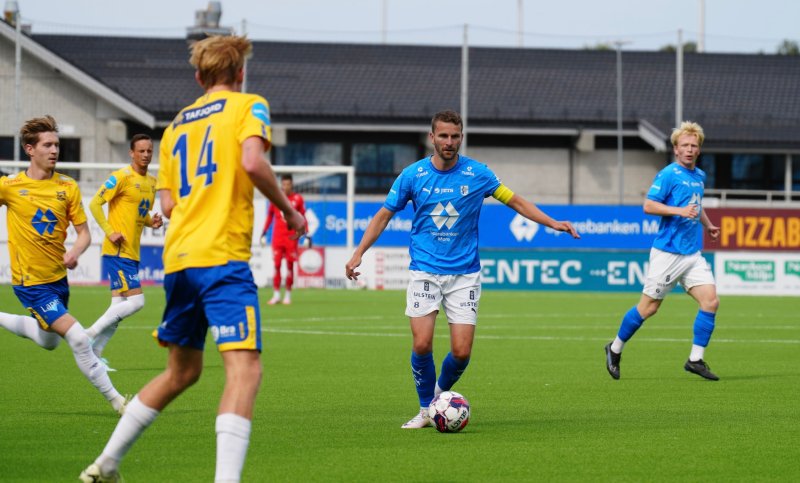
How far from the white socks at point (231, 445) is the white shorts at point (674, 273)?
7631 millimetres

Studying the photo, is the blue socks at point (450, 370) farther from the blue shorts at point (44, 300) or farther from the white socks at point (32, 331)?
the white socks at point (32, 331)

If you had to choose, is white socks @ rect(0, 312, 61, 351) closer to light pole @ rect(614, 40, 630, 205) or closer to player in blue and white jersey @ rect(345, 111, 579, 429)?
player in blue and white jersey @ rect(345, 111, 579, 429)

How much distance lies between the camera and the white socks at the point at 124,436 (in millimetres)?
6262

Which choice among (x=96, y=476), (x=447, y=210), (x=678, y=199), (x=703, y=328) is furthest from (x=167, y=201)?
(x=703, y=328)

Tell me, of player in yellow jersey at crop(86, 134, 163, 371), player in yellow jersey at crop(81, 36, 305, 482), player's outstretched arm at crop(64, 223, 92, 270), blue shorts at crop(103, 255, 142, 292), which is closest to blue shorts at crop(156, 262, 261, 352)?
player in yellow jersey at crop(81, 36, 305, 482)

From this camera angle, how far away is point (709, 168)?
152 feet

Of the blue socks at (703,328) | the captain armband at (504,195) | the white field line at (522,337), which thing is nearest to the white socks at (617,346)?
the blue socks at (703,328)

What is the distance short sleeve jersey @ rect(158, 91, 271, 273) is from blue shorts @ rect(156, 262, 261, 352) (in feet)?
0.18

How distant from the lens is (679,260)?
12922 millimetres

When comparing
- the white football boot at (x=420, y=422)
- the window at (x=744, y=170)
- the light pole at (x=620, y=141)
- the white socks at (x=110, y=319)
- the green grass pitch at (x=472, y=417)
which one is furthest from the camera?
the window at (x=744, y=170)

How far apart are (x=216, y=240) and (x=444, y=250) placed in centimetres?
347

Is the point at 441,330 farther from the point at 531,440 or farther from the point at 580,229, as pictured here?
the point at 580,229

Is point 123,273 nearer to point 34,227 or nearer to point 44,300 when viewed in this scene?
point 34,227

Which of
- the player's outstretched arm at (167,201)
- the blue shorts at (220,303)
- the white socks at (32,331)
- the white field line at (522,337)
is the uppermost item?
the player's outstretched arm at (167,201)
